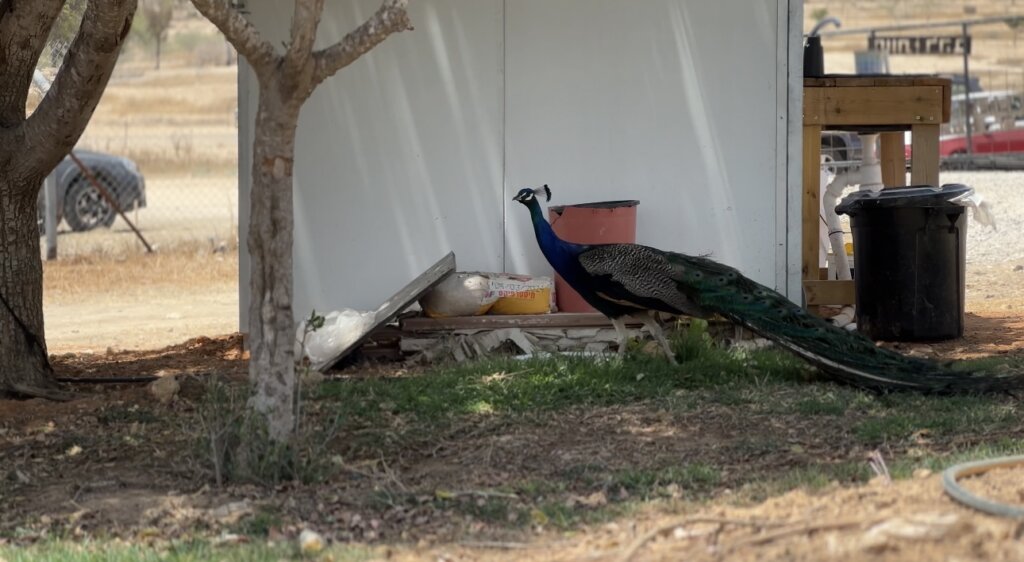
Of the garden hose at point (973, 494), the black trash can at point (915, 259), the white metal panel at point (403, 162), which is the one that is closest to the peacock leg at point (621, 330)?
the white metal panel at point (403, 162)

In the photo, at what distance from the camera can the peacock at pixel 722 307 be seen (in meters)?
7.29

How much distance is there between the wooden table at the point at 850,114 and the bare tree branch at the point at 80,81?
17.2 feet

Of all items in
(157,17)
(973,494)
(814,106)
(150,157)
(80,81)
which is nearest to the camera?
(973,494)

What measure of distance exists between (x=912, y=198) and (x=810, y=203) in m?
1.12

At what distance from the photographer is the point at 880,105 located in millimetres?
10188

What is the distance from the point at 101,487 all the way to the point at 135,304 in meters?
7.81

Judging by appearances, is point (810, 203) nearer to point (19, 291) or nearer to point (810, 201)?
point (810, 201)

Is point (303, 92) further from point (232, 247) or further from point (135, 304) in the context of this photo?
point (232, 247)

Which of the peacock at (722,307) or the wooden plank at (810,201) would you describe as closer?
the peacock at (722,307)

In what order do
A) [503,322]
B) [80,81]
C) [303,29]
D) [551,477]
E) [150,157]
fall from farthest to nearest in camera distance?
[150,157] < [503,322] < [80,81] < [551,477] < [303,29]

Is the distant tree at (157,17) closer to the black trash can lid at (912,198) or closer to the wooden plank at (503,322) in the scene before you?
the wooden plank at (503,322)

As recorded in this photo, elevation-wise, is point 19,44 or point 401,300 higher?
point 19,44

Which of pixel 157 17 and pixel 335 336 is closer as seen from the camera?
pixel 335 336

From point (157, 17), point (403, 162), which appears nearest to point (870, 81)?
point (403, 162)
